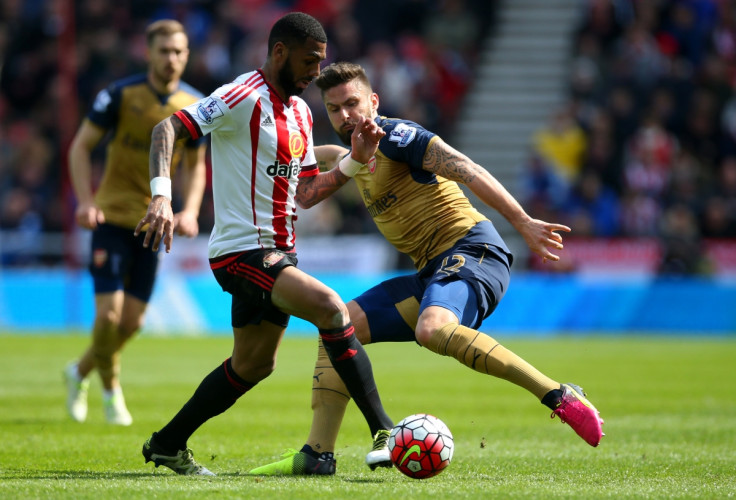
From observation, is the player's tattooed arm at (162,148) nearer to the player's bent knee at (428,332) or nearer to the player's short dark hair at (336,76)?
the player's short dark hair at (336,76)

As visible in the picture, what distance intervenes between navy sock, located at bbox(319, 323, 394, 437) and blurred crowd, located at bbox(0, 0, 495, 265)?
15.3 meters

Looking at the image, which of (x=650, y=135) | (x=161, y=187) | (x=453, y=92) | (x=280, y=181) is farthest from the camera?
(x=453, y=92)

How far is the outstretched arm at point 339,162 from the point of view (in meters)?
6.10

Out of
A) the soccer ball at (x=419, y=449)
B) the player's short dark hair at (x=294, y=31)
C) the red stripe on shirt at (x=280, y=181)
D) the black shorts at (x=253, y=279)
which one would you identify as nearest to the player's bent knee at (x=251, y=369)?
the black shorts at (x=253, y=279)

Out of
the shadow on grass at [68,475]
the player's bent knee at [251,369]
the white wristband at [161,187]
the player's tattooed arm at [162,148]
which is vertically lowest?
the shadow on grass at [68,475]

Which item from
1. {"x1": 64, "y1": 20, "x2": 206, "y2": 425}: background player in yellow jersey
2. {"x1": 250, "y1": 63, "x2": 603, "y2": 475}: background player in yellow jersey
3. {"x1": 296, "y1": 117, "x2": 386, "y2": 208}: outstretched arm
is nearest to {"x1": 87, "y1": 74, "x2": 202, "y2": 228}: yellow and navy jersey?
{"x1": 64, "y1": 20, "x2": 206, "y2": 425}: background player in yellow jersey

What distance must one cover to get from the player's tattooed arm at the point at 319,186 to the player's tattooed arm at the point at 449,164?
563 millimetres

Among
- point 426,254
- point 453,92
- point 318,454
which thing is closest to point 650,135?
point 453,92

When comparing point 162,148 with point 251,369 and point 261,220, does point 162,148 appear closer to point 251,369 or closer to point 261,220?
point 261,220

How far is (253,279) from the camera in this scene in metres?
5.75

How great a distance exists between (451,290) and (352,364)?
0.79m

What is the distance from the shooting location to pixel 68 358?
14.5m

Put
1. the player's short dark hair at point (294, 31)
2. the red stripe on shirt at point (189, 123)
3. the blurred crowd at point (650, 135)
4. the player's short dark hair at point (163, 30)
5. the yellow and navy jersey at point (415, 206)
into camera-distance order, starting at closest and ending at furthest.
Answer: the red stripe on shirt at point (189, 123) → the player's short dark hair at point (294, 31) → the yellow and navy jersey at point (415, 206) → the player's short dark hair at point (163, 30) → the blurred crowd at point (650, 135)

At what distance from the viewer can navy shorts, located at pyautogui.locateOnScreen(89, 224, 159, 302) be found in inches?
342
